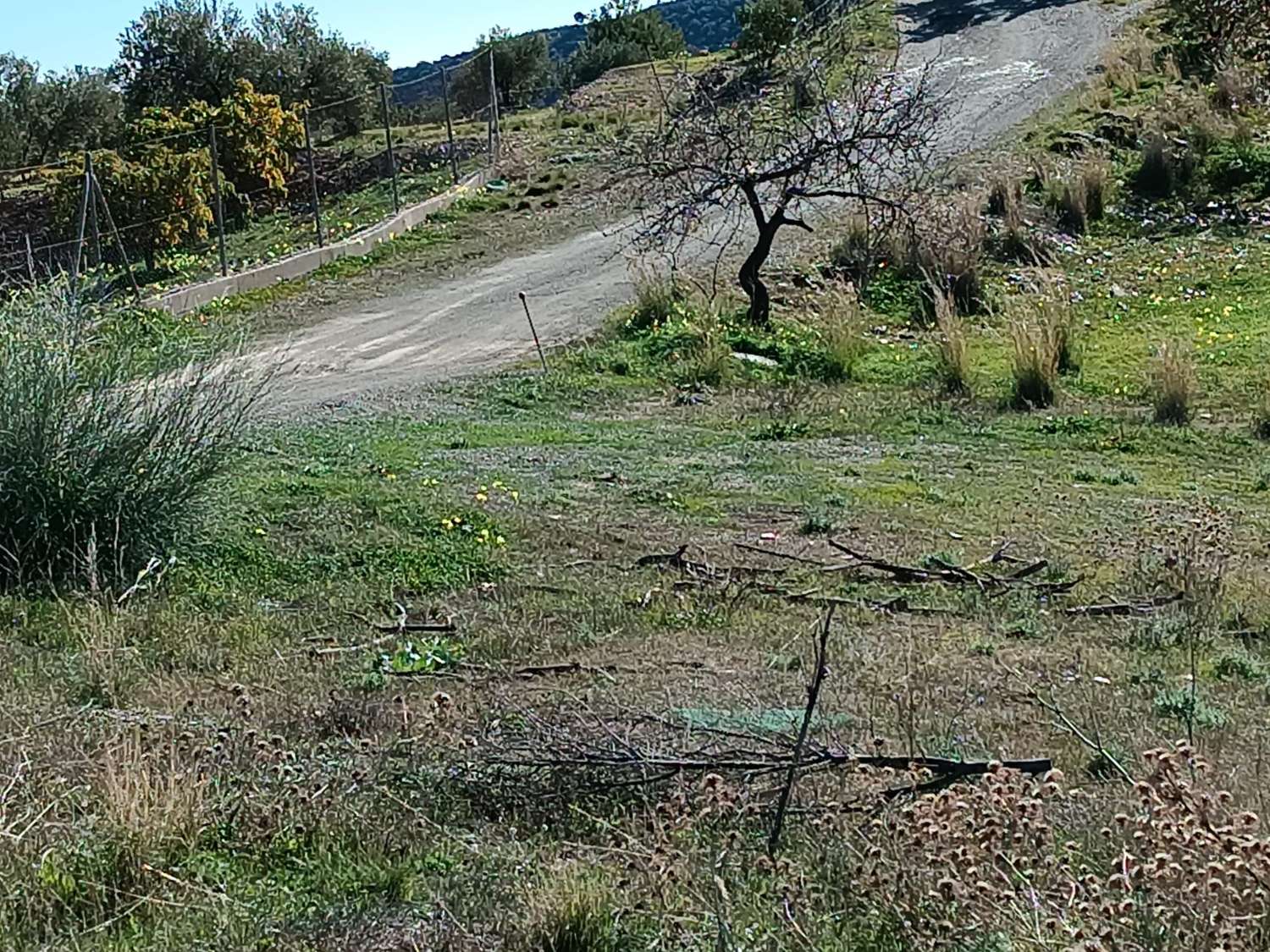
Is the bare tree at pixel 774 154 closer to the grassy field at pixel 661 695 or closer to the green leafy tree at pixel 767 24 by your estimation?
the grassy field at pixel 661 695

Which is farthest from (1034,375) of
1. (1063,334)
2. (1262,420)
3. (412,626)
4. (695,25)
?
(695,25)

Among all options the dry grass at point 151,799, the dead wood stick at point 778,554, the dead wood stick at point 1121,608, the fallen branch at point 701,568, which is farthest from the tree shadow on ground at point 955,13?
the dry grass at point 151,799

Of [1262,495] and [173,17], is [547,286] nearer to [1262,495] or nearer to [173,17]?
[1262,495]

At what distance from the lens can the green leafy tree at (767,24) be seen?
107 feet

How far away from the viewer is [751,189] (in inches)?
618

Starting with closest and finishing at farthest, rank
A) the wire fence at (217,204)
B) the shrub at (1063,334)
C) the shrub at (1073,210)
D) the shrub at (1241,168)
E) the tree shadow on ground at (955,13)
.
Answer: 1. the shrub at (1063,334)
2. the wire fence at (217,204)
3. the shrub at (1073,210)
4. the shrub at (1241,168)
5. the tree shadow on ground at (955,13)

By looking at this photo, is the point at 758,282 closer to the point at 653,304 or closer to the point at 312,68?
the point at 653,304

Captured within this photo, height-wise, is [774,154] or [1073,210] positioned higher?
[774,154]

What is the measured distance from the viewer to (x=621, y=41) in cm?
4156

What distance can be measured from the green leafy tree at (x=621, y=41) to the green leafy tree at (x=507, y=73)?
50.5 inches

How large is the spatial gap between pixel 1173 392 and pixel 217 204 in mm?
11208

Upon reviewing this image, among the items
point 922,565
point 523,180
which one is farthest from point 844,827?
point 523,180

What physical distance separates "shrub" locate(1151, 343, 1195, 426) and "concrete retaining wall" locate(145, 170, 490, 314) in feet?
33.1

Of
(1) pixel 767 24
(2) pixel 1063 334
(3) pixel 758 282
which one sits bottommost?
(2) pixel 1063 334
